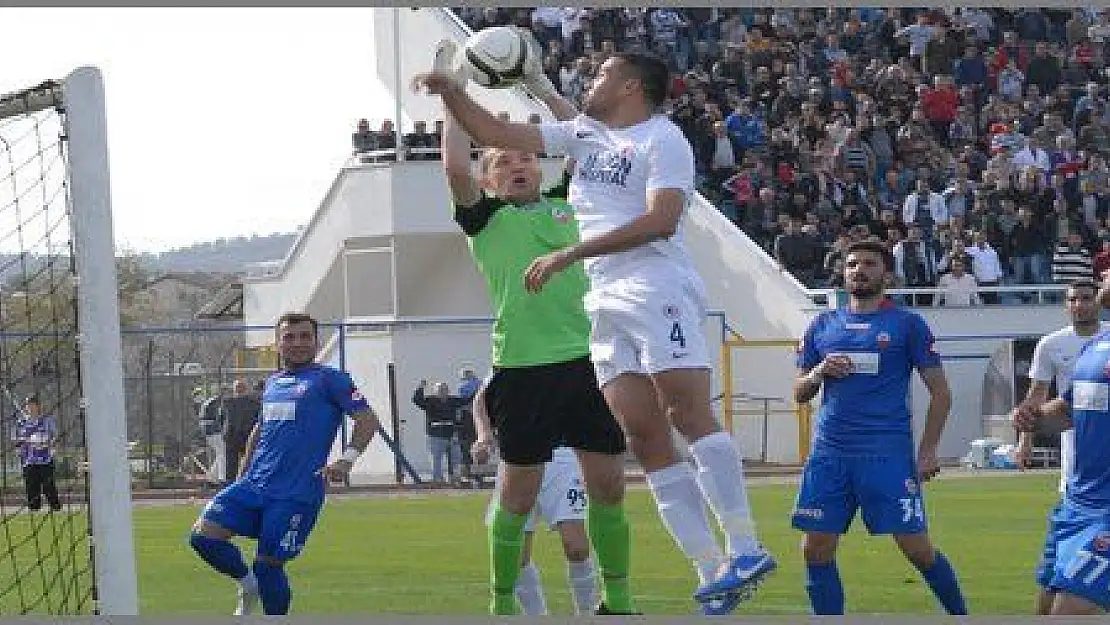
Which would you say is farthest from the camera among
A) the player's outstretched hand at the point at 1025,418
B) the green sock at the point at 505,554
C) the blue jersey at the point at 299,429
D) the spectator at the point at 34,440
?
the spectator at the point at 34,440

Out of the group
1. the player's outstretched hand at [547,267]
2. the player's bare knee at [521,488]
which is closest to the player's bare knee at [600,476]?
the player's bare knee at [521,488]

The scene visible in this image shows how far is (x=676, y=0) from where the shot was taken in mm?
41219

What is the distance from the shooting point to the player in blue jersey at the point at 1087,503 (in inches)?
401

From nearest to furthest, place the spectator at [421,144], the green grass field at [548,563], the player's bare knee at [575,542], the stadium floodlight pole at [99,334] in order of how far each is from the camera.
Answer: the stadium floodlight pole at [99,334] → the player's bare knee at [575,542] → the green grass field at [548,563] → the spectator at [421,144]

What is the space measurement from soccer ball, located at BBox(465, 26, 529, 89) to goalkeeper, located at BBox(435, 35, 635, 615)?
2.00 feet

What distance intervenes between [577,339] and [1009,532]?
11559 millimetres

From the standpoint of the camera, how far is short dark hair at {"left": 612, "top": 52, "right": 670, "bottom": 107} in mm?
10477

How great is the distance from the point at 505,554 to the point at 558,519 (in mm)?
1552

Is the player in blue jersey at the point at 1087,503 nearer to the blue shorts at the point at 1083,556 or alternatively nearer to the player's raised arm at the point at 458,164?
the blue shorts at the point at 1083,556

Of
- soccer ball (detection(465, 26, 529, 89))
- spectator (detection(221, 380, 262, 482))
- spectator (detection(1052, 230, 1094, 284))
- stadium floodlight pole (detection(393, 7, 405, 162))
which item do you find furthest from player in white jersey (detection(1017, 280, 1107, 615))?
stadium floodlight pole (detection(393, 7, 405, 162))

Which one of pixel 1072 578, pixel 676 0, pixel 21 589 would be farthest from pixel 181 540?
pixel 676 0

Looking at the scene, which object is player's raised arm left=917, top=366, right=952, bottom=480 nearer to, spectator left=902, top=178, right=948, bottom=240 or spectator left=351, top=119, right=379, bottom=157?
spectator left=902, top=178, right=948, bottom=240

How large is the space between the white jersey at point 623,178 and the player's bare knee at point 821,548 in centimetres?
251

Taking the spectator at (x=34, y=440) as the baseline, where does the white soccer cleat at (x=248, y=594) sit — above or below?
above
